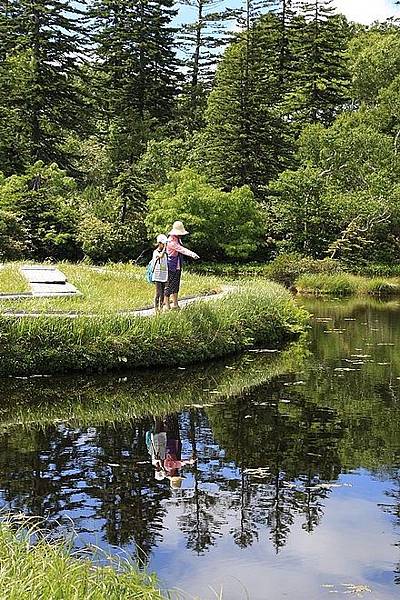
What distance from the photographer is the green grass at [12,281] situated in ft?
43.1

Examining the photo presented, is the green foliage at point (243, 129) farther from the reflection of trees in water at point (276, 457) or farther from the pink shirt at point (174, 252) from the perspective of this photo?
the reflection of trees in water at point (276, 457)

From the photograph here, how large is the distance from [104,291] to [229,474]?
7.65 m

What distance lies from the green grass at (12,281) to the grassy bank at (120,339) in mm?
3025

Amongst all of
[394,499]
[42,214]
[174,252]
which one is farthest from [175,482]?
[42,214]

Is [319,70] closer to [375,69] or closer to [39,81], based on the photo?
[375,69]

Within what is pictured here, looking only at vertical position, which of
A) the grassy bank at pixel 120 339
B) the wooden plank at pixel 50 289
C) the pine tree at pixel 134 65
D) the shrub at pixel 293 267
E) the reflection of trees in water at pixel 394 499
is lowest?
the shrub at pixel 293 267

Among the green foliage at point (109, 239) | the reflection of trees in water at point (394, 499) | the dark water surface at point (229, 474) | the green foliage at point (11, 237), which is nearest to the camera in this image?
the dark water surface at point (229, 474)

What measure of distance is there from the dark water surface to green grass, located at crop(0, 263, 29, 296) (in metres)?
3.69

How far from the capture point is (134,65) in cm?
3525

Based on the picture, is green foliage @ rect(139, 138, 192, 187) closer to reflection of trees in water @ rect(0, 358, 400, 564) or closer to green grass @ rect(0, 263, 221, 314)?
green grass @ rect(0, 263, 221, 314)

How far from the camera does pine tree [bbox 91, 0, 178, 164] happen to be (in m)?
34.4

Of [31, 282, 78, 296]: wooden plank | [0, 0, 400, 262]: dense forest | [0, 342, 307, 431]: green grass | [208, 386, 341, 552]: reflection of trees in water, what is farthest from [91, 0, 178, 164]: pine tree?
[208, 386, 341, 552]: reflection of trees in water

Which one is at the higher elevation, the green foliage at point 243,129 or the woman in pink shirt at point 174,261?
the green foliage at point 243,129

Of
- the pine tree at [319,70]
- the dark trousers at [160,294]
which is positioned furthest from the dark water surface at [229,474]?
the pine tree at [319,70]
